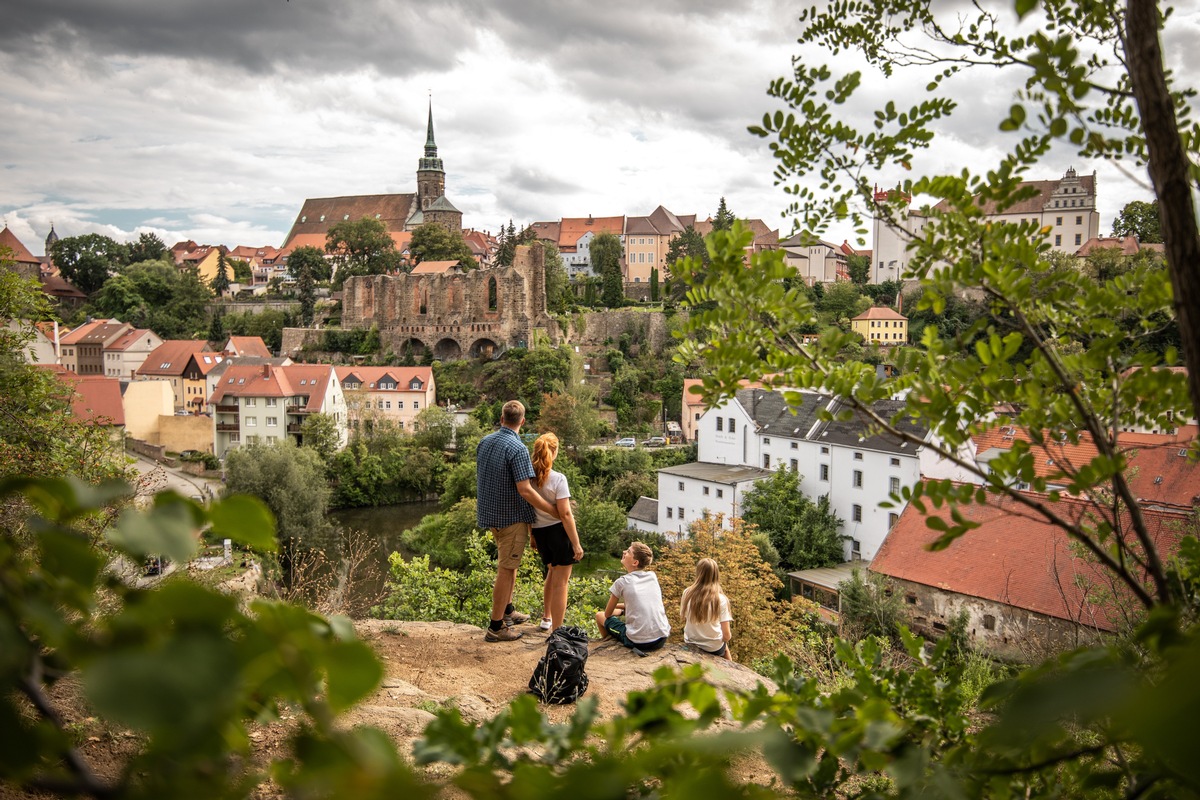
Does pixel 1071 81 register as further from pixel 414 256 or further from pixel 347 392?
pixel 414 256

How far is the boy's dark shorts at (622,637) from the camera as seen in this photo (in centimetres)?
589

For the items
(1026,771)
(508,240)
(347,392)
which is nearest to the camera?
(1026,771)

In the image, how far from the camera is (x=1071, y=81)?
164 centimetres

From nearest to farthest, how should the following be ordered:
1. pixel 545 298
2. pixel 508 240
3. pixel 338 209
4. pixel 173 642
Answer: pixel 173 642 → pixel 545 298 → pixel 508 240 → pixel 338 209

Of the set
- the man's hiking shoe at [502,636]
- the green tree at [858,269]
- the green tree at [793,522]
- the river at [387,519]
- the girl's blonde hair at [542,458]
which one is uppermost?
the green tree at [858,269]

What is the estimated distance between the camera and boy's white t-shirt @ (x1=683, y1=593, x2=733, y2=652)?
596 cm

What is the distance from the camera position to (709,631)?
19.6ft

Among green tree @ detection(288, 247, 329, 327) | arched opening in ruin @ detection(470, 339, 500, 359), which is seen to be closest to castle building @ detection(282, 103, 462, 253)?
green tree @ detection(288, 247, 329, 327)

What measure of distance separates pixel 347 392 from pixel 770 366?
41278 mm

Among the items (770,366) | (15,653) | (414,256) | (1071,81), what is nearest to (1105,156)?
(1071,81)

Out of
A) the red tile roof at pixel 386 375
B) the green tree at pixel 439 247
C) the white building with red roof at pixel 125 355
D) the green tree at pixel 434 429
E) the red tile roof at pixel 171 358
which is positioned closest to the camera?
A: the green tree at pixel 434 429

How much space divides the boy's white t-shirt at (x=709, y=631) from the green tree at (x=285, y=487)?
66.5ft

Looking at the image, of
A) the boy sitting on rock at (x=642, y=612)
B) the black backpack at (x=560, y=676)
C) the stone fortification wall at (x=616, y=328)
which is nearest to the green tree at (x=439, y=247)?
the stone fortification wall at (x=616, y=328)

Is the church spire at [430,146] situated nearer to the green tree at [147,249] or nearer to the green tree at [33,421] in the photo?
the green tree at [147,249]
